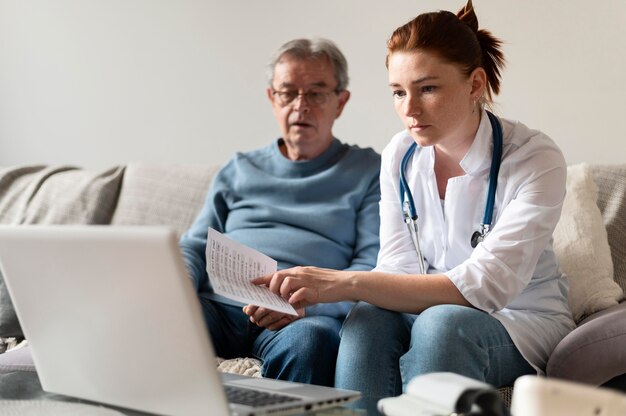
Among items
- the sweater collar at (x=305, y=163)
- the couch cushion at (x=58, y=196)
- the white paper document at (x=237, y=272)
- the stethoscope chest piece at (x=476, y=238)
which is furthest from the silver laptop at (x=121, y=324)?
the couch cushion at (x=58, y=196)

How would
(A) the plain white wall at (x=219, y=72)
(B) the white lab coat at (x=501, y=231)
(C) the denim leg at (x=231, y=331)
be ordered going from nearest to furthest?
1. (B) the white lab coat at (x=501, y=231)
2. (C) the denim leg at (x=231, y=331)
3. (A) the plain white wall at (x=219, y=72)

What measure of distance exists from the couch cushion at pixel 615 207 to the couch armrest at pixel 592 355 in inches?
17.0

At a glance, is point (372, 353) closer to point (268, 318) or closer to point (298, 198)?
point (268, 318)

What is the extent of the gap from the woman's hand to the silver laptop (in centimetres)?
35

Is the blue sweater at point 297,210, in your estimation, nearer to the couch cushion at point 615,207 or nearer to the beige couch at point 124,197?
the beige couch at point 124,197

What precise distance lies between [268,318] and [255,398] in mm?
707

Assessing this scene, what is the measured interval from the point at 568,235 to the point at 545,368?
43cm

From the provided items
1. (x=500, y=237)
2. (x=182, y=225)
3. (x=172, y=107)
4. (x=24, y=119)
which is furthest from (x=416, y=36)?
(x=24, y=119)

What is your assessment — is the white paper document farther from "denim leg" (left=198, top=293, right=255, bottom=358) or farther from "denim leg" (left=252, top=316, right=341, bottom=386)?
"denim leg" (left=198, top=293, right=255, bottom=358)

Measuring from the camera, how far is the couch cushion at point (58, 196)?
275 cm

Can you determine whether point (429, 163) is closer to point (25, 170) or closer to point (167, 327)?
point (167, 327)

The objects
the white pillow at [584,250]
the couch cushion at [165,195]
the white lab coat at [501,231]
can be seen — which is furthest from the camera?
the couch cushion at [165,195]

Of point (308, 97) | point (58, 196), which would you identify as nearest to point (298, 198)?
point (308, 97)

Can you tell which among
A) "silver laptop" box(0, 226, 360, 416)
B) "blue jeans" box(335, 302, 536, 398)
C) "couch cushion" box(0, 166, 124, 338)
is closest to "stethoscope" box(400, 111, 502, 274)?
"blue jeans" box(335, 302, 536, 398)
